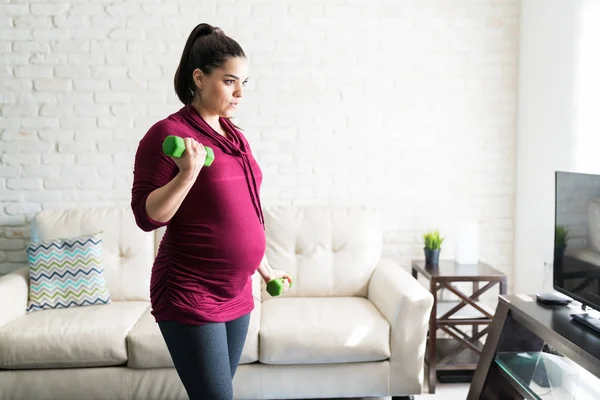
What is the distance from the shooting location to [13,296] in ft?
8.34

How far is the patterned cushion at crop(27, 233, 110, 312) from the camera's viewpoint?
8.73 feet

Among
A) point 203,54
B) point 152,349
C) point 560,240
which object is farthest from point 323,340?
point 203,54

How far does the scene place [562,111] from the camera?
271 centimetres

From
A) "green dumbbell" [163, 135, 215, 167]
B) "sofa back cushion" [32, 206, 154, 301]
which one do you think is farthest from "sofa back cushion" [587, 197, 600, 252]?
"sofa back cushion" [32, 206, 154, 301]

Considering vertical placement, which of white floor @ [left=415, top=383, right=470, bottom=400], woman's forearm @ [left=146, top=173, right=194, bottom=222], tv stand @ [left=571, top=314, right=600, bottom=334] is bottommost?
white floor @ [left=415, top=383, right=470, bottom=400]

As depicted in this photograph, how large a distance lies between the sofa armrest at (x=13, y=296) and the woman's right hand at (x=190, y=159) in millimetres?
1748

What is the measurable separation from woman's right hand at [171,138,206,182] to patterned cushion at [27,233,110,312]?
5.86ft

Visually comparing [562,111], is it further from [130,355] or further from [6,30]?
[6,30]

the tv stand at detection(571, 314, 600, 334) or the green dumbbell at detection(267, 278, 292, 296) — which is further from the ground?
the green dumbbell at detection(267, 278, 292, 296)

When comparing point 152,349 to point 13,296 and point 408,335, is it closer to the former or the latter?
point 13,296

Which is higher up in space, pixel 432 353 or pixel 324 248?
pixel 324 248

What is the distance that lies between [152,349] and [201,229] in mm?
1204

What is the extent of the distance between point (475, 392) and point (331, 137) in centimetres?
159

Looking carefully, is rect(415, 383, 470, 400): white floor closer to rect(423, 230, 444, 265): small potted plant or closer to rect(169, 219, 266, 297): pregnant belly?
rect(423, 230, 444, 265): small potted plant
